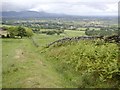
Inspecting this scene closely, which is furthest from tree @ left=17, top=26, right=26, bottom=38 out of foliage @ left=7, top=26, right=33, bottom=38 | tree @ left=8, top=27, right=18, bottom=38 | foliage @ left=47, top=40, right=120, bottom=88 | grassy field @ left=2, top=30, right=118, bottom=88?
grassy field @ left=2, top=30, right=118, bottom=88

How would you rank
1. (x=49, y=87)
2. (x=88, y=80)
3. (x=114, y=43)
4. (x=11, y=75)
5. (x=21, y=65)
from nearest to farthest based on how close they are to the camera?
(x=49, y=87) < (x=88, y=80) < (x=11, y=75) < (x=114, y=43) < (x=21, y=65)

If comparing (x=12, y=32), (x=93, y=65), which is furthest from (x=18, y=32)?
(x=93, y=65)

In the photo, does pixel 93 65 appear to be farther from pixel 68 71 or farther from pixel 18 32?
pixel 18 32

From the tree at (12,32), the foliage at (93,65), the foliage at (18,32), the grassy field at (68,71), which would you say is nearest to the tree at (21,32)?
the foliage at (18,32)

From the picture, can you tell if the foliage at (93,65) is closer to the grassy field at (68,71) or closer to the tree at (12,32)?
the grassy field at (68,71)

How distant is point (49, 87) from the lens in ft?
57.1

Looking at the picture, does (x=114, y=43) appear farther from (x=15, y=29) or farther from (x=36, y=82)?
(x=15, y=29)

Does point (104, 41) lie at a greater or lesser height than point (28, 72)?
greater

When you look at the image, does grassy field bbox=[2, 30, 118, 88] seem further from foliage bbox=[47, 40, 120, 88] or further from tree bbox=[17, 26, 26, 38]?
tree bbox=[17, 26, 26, 38]

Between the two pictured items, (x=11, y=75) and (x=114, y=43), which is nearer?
(x=11, y=75)


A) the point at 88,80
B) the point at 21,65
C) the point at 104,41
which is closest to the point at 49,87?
the point at 88,80

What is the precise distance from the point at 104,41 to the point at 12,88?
1079 cm

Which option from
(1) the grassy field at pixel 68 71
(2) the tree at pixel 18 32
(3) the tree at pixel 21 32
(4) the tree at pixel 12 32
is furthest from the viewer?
(3) the tree at pixel 21 32

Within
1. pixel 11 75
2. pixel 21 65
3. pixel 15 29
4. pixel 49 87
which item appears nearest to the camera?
pixel 49 87
